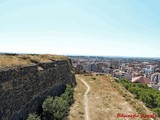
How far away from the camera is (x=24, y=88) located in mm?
23094

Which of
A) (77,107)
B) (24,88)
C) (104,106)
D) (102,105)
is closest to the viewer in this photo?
(24,88)

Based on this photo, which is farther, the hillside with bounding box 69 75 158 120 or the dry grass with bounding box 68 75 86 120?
the hillside with bounding box 69 75 158 120

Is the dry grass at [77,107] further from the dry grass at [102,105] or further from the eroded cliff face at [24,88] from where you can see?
the eroded cliff face at [24,88]

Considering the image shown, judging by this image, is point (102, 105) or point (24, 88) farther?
point (102, 105)

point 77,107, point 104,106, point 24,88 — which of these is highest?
point 24,88

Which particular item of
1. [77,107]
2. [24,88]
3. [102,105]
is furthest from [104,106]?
[24,88]

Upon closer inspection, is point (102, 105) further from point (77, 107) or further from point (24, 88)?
point (24, 88)

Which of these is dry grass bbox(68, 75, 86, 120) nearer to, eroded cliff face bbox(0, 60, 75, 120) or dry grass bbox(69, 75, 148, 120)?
dry grass bbox(69, 75, 148, 120)

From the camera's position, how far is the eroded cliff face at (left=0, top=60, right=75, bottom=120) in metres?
19.4

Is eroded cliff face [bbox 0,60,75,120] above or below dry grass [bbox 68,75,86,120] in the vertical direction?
above

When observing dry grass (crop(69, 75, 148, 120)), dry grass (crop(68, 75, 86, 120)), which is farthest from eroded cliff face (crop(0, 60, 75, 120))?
dry grass (crop(69, 75, 148, 120))

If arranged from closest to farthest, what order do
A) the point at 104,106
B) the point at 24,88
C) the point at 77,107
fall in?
the point at 24,88 → the point at 77,107 → the point at 104,106

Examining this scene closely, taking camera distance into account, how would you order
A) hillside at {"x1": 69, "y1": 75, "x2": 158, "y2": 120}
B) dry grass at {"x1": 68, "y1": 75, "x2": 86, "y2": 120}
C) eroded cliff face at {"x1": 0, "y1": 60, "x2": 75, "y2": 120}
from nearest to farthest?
Answer: eroded cliff face at {"x1": 0, "y1": 60, "x2": 75, "y2": 120}
dry grass at {"x1": 68, "y1": 75, "x2": 86, "y2": 120}
hillside at {"x1": 69, "y1": 75, "x2": 158, "y2": 120}

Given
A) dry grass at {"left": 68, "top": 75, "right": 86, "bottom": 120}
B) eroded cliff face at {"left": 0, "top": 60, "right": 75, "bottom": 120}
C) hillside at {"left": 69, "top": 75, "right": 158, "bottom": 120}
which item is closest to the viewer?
eroded cliff face at {"left": 0, "top": 60, "right": 75, "bottom": 120}
